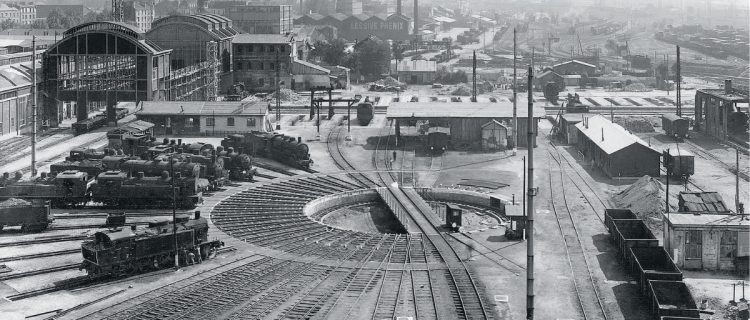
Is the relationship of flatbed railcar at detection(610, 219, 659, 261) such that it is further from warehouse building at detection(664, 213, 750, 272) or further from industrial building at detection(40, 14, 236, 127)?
industrial building at detection(40, 14, 236, 127)

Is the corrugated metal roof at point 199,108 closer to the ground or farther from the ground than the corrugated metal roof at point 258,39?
closer to the ground

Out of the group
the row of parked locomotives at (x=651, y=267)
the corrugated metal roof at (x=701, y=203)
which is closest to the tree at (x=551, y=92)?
the corrugated metal roof at (x=701, y=203)

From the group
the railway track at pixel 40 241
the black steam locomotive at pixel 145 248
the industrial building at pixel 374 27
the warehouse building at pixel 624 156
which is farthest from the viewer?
the industrial building at pixel 374 27

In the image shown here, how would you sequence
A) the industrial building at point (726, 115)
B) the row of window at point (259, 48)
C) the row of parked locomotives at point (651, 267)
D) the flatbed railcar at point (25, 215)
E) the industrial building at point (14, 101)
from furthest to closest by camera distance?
the row of window at point (259, 48) < the industrial building at point (726, 115) < the industrial building at point (14, 101) < the flatbed railcar at point (25, 215) < the row of parked locomotives at point (651, 267)

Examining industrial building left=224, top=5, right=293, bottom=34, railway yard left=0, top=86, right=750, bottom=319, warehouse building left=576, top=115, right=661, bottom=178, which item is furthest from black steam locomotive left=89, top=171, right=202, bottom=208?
industrial building left=224, top=5, right=293, bottom=34

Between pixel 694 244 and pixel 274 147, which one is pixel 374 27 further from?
pixel 694 244

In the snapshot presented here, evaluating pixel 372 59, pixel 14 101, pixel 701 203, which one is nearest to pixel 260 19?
pixel 372 59

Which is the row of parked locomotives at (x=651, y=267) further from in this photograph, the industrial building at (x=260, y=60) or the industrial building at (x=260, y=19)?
the industrial building at (x=260, y=19)
